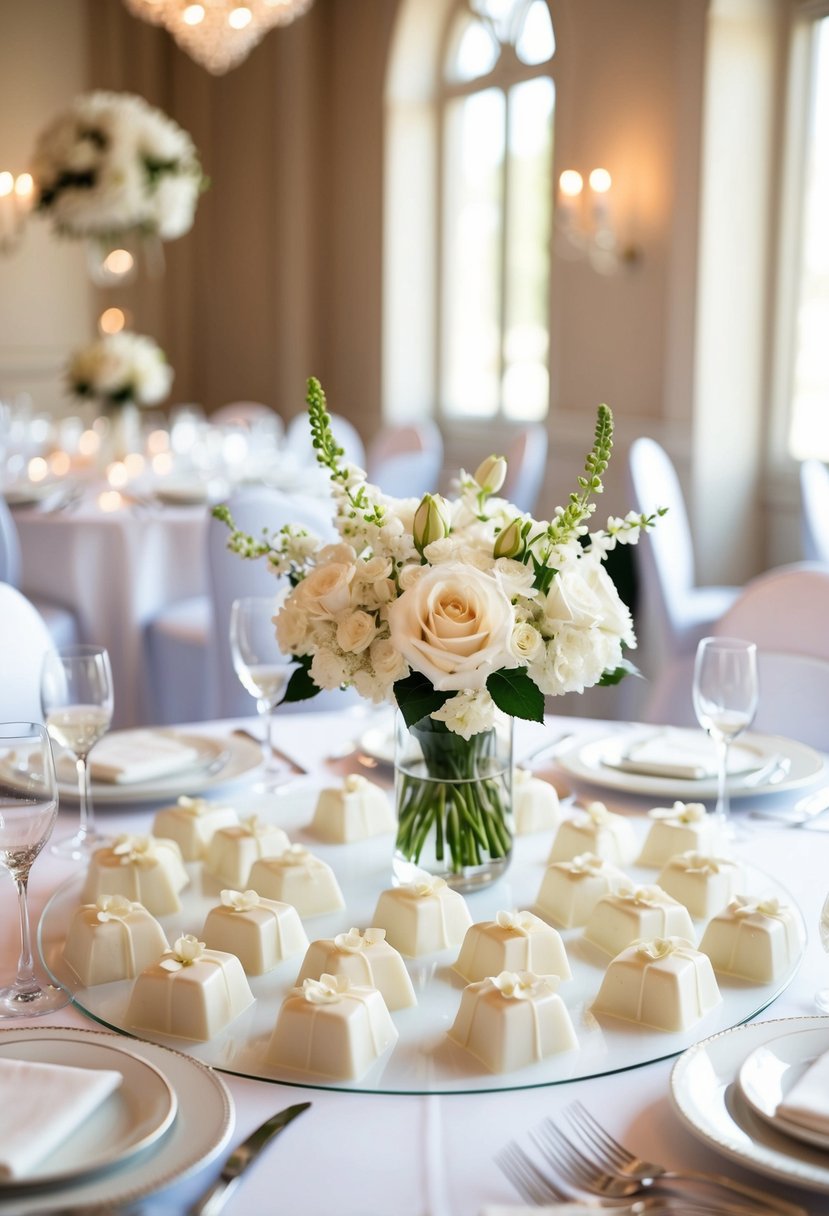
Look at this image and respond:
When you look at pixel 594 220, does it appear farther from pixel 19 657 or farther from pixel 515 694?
pixel 515 694

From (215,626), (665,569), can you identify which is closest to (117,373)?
(215,626)

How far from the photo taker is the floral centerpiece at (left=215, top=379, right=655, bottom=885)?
112cm

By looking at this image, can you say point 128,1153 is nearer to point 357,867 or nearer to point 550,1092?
point 550,1092

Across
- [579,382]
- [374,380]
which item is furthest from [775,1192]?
[374,380]

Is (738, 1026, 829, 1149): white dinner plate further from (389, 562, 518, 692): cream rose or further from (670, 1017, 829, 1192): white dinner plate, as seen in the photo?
(389, 562, 518, 692): cream rose

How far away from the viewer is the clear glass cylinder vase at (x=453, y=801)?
A: 1255 millimetres

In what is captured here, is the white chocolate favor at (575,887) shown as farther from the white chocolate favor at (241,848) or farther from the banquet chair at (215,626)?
the banquet chair at (215,626)

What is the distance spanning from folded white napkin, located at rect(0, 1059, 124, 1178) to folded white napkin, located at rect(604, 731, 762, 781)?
930 mm

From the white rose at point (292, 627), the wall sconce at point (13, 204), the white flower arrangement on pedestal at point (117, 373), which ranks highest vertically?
the wall sconce at point (13, 204)

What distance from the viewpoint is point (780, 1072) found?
0.90 m

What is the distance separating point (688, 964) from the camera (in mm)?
1000

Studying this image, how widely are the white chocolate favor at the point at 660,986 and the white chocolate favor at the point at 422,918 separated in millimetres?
162

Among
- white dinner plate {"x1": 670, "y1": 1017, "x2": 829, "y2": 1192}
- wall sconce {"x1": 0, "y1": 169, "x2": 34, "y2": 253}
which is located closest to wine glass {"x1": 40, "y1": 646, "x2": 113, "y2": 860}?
white dinner plate {"x1": 670, "y1": 1017, "x2": 829, "y2": 1192}

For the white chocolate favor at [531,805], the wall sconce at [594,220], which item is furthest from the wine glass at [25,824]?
the wall sconce at [594,220]
